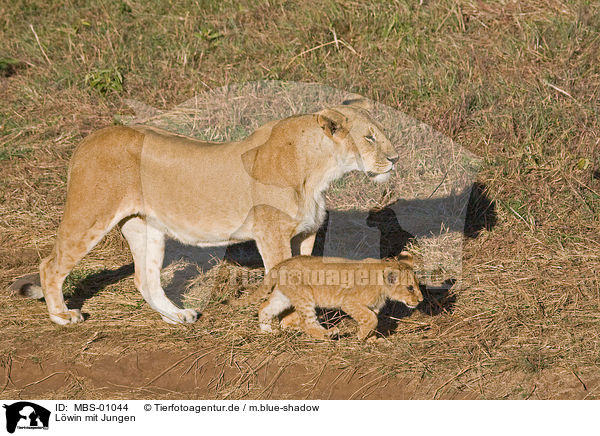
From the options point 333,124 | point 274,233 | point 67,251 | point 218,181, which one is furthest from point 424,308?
point 67,251

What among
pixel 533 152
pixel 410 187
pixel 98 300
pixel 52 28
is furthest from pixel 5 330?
pixel 52 28

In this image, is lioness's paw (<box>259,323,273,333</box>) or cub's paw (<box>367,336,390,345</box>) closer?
cub's paw (<box>367,336,390,345</box>)

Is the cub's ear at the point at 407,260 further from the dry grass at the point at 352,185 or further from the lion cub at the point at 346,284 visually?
the dry grass at the point at 352,185

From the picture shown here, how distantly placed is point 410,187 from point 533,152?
123 centimetres

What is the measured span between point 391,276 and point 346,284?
0.31 metres

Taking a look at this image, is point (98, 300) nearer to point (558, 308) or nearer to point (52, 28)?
point (558, 308)

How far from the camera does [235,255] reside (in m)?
7.22

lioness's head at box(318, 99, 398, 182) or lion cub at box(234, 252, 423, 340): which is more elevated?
lioness's head at box(318, 99, 398, 182)

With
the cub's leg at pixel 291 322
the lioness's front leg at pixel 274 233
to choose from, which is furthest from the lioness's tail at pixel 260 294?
the cub's leg at pixel 291 322

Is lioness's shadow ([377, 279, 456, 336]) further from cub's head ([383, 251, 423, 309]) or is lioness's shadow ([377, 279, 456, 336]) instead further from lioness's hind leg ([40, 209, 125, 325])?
lioness's hind leg ([40, 209, 125, 325])
